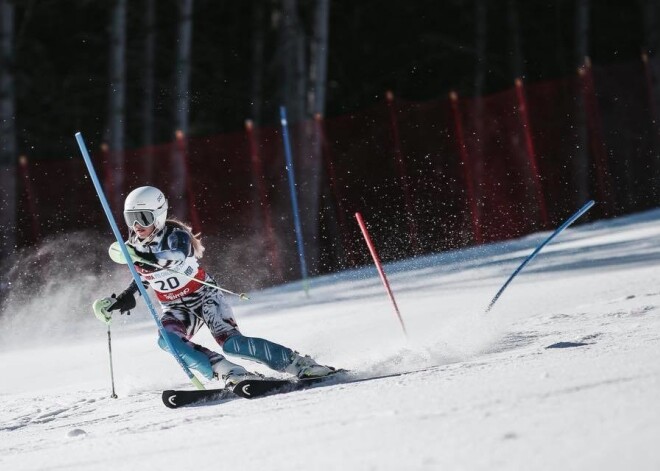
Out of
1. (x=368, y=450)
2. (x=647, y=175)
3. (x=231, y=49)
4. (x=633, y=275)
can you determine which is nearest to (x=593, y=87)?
(x=647, y=175)

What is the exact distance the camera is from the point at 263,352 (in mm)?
6961

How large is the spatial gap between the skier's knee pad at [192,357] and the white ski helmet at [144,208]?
76 centimetres

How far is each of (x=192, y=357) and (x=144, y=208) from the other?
1.01 meters

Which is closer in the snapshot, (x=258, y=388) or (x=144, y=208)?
(x=258, y=388)

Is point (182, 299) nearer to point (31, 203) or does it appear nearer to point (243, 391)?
point (243, 391)

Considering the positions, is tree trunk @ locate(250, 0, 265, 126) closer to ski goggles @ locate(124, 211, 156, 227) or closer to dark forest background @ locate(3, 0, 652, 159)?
dark forest background @ locate(3, 0, 652, 159)

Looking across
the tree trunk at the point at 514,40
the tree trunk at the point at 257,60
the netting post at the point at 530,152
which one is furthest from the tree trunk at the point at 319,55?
the tree trunk at the point at 514,40

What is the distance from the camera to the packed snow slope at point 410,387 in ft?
14.3

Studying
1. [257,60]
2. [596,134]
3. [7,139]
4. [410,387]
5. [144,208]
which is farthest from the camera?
[257,60]

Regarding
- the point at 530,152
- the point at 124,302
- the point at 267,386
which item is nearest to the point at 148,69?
the point at 530,152

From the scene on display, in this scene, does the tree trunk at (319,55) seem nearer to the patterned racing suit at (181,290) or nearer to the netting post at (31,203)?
the netting post at (31,203)

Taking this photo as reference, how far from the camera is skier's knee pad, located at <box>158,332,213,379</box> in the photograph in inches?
273

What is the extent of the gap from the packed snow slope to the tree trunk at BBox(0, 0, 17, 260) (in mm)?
2612

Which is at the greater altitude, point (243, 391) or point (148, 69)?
point (148, 69)
